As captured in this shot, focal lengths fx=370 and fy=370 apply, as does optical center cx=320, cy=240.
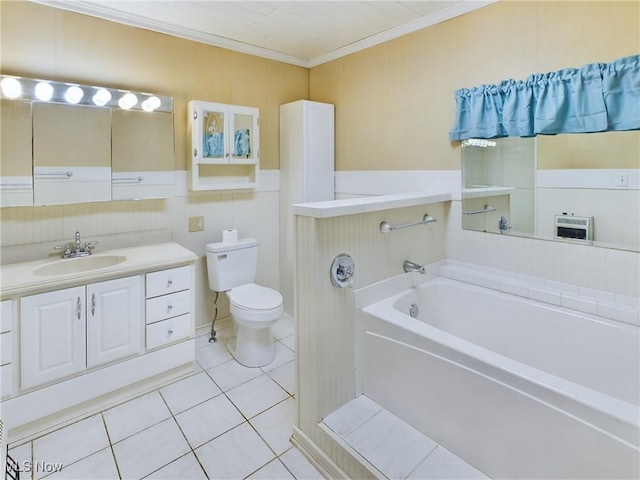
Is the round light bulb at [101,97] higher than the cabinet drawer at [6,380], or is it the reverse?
the round light bulb at [101,97]

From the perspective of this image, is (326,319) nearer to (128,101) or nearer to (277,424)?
(277,424)

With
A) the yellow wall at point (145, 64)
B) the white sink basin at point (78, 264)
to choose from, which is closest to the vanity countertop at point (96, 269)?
the white sink basin at point (78, 264)

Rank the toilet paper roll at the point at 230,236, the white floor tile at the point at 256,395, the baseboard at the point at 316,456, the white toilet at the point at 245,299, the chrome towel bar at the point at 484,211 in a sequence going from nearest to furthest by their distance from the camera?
the baseboard at the point at 316,456 → the white floor tile at the point at 256,395 → the chrome towel bar at the point at 484,211 → the white toilet at the point at 245,299 → the toilet paper roll at the point at 230,236

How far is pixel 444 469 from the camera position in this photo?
59.2 inches

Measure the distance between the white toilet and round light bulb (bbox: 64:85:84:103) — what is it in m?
1.25

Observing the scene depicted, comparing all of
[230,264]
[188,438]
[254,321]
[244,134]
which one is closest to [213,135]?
[244,134]

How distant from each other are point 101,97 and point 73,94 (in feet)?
0.50

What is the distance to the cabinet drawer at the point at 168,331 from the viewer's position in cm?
228

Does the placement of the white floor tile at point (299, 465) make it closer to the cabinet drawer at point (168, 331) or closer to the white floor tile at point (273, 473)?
the white floor tile at point (273, 473)

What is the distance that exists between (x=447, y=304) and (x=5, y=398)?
8.14 feet

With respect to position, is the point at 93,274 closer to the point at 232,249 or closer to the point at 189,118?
the point at 232,249

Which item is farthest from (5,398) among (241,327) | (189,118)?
(189,118)

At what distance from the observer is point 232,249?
2.85m

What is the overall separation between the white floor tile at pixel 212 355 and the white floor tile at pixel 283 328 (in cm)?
41
